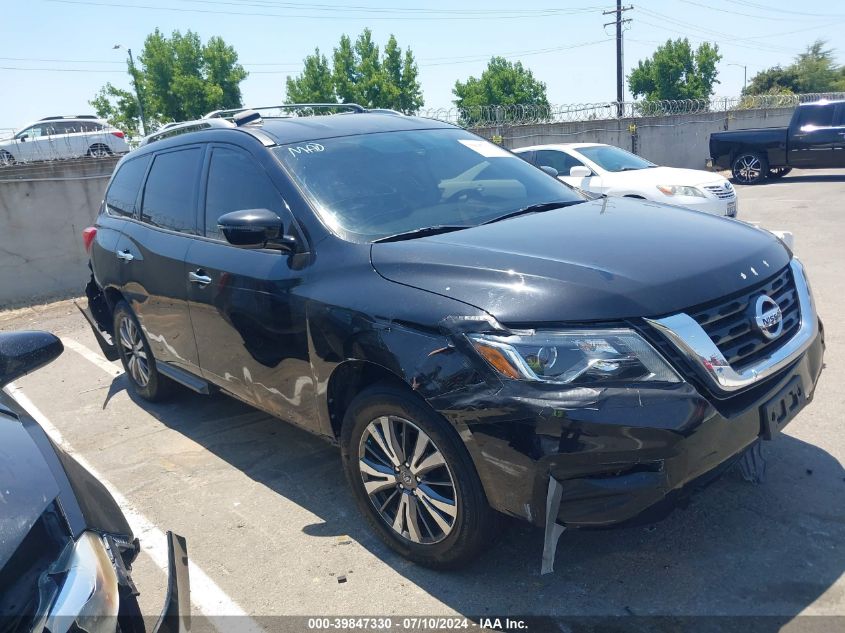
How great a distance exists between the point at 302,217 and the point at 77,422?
10.3ft

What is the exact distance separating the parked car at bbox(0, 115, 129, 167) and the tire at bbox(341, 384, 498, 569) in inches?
701

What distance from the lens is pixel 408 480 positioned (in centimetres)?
305

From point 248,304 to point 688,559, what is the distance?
7.79 feet

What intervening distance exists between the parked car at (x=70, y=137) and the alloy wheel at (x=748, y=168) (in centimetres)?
1625

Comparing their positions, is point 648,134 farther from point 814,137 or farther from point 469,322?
point 469,322

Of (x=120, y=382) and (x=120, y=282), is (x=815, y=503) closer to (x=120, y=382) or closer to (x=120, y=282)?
(x=120, y=282)

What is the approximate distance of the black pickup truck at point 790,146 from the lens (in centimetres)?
1714

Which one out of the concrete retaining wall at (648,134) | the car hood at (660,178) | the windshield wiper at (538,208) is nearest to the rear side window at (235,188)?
the windshield wiper at (538,208)

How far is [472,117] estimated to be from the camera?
18.5m

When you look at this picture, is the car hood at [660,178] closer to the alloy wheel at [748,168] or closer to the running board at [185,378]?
the running board at [185,378]

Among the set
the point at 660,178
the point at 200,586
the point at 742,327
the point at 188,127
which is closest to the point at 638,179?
the point at 660,178

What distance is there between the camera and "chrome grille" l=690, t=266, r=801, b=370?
2.66m

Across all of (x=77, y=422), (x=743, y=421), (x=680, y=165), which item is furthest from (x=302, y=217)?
(x=680, y=165)

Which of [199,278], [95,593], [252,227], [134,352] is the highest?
[252,227]
